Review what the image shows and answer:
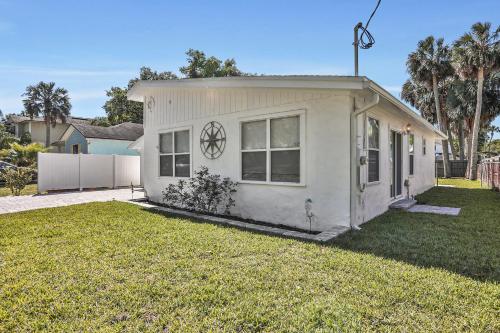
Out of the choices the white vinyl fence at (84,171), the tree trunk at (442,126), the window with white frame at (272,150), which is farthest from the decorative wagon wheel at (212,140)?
the tree trunk at (442,126)

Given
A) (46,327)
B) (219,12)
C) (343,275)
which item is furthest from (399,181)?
(46,327)

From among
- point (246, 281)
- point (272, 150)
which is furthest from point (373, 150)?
point (246, 281)

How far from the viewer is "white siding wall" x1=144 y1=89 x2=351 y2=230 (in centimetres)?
549

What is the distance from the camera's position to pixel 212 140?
760cm

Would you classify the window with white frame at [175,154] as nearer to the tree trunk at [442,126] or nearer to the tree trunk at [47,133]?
the tree trunk at [442,126]

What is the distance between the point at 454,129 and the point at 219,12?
31.2 m

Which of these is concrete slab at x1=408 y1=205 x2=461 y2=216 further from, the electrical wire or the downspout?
the electrical wire

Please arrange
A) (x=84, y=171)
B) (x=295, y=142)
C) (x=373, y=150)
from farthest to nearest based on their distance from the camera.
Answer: (x=84, y=171)
(x=373, y=150)
(x=295, y=142)

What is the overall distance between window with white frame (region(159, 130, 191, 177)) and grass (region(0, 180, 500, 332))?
3325 millimetres

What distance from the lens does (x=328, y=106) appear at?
5543 millimetres

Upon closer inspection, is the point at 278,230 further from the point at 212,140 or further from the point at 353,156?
the point at 212,140

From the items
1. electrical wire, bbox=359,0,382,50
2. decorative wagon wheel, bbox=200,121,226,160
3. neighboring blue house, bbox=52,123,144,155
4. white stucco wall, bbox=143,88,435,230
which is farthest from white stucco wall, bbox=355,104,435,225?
neighboring blue house, bbox=52,123,144,155

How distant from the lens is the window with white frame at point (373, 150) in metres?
6.46

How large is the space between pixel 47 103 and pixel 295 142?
30.3 meters
